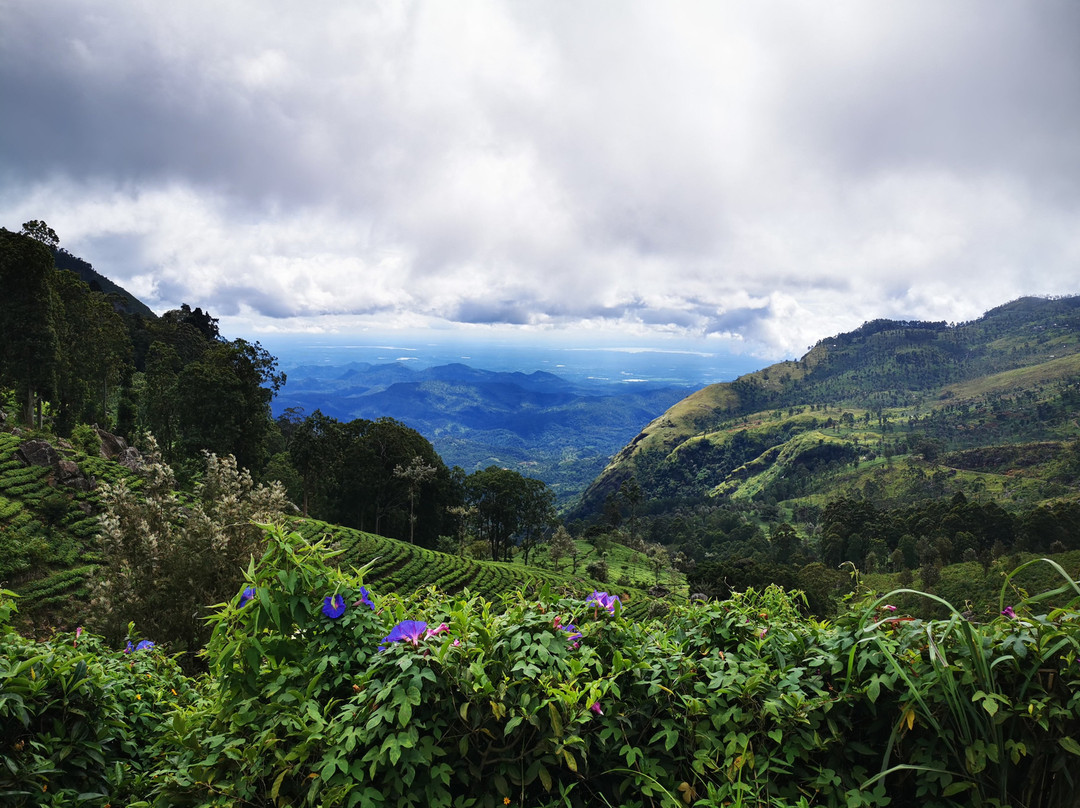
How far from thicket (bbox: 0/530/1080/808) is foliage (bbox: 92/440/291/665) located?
22.3 feet

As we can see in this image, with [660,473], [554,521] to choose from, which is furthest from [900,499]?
[554,521]

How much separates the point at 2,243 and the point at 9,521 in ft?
46.9

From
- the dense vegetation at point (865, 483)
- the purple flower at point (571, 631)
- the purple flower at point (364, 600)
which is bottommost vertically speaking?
the dense vegetation at point (865, 483)

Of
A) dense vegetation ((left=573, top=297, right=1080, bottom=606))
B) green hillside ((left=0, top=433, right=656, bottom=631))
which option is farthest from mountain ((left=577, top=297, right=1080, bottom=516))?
green hillside ((left=0, top=433, right=656, bottom=631))

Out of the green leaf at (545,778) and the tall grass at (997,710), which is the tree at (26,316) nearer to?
the green leaf at (545,778)

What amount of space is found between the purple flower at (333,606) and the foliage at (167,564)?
23.2ft

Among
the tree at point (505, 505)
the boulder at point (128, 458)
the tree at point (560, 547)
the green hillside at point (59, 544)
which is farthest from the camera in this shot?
the tree at point (505, 505)

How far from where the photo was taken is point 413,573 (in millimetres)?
26781

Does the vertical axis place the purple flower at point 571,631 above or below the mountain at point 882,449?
above

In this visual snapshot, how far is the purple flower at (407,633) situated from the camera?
1.86 meters

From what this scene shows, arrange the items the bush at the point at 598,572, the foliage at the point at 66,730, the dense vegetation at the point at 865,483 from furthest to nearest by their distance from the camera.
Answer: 1. the dense vegetation at the point at 865,483
2. the bush at the point at 598,572
3. the foliage at the point at 66,730

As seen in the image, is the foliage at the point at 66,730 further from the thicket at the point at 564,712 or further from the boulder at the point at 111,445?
the boulder at the point at 111,445

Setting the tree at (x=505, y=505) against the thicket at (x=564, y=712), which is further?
the tree at (x=505, y=505)

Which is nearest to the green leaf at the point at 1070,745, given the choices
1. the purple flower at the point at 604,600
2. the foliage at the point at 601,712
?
the foliage at the point at 601,712
